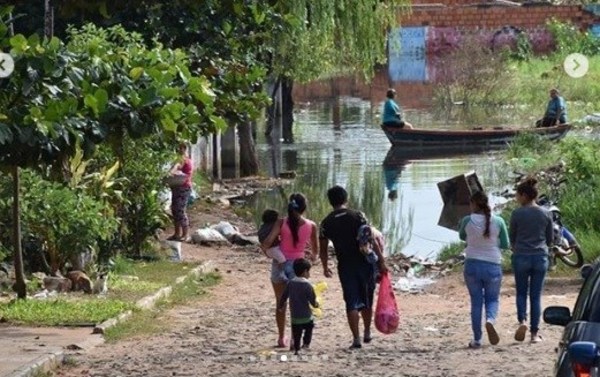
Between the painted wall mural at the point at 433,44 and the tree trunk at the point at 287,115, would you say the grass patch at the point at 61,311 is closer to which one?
the tree trunk at the point at 287,115

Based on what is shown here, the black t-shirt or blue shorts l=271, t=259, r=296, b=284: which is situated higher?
the black t-shirt

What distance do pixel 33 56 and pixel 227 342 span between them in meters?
3.59

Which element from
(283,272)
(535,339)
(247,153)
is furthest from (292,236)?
(247,153)

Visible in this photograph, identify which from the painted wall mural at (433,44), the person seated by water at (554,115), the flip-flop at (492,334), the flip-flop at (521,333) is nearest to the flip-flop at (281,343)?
the flip-flop at (492,334)

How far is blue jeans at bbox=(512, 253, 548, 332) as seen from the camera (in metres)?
14.1

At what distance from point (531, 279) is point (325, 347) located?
2012 millimetres

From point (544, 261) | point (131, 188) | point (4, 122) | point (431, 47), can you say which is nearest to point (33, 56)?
point (4, 122)

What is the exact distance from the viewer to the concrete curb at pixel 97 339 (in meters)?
12.3

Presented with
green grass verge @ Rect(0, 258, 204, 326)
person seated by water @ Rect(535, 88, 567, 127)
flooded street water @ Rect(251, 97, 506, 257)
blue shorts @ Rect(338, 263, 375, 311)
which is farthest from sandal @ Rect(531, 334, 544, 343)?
person seated by water @ Rect(535, 88, 567, 127)

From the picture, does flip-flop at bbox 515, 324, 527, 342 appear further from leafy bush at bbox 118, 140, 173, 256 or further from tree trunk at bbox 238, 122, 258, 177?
tree trunk at bbox 238, 122, 258, 177

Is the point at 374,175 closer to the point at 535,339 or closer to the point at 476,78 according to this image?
the point at 476,78

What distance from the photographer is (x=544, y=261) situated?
1421 centimetres

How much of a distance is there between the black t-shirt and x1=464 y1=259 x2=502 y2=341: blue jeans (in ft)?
3.36

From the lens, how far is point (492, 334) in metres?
14.0
